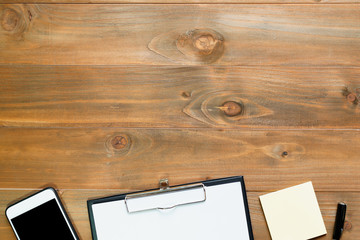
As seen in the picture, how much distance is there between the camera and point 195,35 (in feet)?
2.59

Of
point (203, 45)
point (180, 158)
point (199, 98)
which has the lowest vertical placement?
point (180, 158)

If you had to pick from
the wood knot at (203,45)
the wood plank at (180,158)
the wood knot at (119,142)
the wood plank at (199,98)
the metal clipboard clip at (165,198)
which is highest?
the wood knot at (203,45)

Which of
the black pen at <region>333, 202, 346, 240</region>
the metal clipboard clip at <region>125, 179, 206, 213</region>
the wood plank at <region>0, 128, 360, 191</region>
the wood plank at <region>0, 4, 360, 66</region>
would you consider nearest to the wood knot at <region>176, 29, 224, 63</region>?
the wood plank at <region>0, 4, 360, 66</region>

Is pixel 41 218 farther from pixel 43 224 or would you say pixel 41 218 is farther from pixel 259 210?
pixel 259 210

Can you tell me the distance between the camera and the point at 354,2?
0.79 metres

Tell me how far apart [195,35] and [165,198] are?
39cm

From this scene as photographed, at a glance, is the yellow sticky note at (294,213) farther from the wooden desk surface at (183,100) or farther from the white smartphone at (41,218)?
the white smartphone at (41,218)

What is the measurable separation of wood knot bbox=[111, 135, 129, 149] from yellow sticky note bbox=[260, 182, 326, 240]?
0.34 meters

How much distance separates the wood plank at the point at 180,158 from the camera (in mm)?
773

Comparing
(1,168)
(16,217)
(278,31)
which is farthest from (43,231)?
(278,31)

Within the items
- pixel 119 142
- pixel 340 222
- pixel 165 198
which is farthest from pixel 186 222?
pixel 340 222

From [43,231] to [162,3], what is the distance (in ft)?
1.96

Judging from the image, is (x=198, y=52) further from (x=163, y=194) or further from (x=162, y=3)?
(x=163, y=194)

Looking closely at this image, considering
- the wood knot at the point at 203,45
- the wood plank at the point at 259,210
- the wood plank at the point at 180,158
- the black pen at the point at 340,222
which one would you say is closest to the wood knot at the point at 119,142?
the wood plank at the point at 180,158
